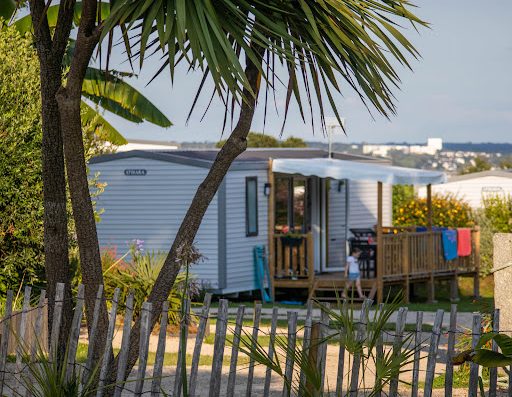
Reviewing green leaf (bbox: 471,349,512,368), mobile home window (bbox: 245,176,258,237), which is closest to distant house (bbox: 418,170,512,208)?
mobile home window (bbox: 245,176,258,237)

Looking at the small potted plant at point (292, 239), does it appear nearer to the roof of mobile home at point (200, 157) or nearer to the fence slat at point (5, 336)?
the roof of mobile home at point (200, 157)

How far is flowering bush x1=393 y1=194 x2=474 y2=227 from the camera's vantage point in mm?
25844

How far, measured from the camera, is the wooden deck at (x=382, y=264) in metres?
19.8

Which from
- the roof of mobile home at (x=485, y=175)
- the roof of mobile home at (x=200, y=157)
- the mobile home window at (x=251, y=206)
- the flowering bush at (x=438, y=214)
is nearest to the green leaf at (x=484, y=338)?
the roof of mobile home at (x=200, y=157)

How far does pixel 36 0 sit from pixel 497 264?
433 cm

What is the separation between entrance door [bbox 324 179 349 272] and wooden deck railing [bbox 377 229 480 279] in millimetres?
2085

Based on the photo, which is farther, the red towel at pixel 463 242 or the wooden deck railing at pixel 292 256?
the red towel at pixel 463 242

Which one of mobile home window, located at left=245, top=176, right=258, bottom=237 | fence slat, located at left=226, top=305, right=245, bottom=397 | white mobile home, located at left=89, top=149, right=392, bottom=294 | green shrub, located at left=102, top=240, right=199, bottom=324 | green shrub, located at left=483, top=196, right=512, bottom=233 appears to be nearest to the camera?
fence slat, located at left=226, top=305, right=245, bottom=397

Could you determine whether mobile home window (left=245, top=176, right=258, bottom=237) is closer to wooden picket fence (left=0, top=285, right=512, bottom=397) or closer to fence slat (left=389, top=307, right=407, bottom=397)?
wooden picket fence (left=0, top=285, right=512, bottom=397)

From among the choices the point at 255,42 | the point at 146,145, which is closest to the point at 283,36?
the point at 255,42

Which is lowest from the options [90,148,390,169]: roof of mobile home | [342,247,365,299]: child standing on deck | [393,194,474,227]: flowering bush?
[342,247,365,299]: child standing on deck

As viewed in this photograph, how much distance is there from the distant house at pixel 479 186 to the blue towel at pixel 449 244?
294 inches

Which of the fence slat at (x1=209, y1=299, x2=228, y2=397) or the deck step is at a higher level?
the fence slat at (x1=209, y1=299, x2=228, y2=397)

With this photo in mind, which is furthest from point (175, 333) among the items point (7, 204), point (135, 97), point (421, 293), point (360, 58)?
point (421, 293)
